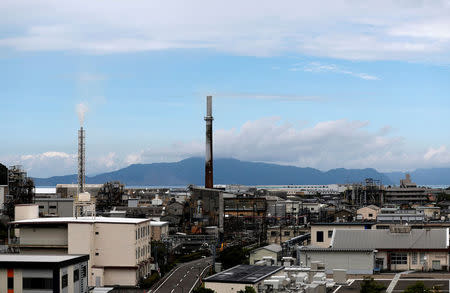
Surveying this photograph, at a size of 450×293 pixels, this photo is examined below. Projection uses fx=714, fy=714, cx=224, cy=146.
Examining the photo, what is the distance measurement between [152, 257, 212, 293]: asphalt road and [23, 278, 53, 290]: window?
565 inches

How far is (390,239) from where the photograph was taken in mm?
41875

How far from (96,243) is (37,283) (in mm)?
16288

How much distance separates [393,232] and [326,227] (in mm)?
9361

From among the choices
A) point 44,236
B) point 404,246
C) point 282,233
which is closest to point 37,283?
point 44,236

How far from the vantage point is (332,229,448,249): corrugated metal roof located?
40.9m

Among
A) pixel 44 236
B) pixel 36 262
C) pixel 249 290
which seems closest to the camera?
pixel 249 290

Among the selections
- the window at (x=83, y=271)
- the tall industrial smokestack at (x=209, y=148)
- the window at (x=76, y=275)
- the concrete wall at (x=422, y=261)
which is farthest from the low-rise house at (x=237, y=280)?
the tall industrial smokestack at (x=209, y=148)

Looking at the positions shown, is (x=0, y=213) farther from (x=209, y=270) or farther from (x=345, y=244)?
(x=345, y=244)

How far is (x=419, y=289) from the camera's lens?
27.8m

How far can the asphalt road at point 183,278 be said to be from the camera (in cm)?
4664

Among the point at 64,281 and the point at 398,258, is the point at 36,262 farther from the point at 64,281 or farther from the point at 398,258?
the point at 398,258

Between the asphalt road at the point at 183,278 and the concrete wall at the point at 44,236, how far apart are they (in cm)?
757

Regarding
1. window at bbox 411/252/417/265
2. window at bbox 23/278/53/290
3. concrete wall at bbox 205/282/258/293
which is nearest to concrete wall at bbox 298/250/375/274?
window at bbox 411/252/417/265

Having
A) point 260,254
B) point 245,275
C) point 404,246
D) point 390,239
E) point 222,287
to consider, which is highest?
point 390,239
